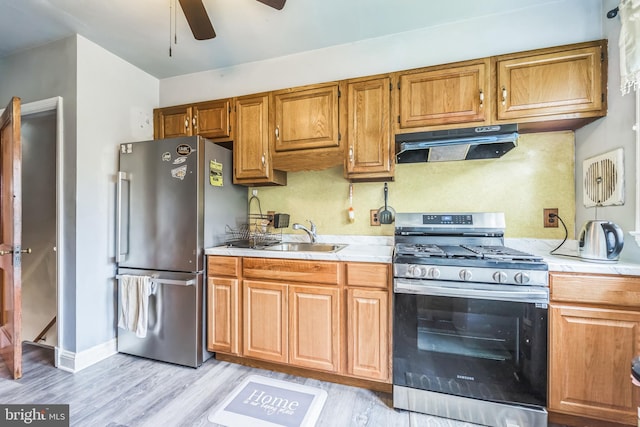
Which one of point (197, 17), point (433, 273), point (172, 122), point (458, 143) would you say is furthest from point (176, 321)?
point (458, 143)

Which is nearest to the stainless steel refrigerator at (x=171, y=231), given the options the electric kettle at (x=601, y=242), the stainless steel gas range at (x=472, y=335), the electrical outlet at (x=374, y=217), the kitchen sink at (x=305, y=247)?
the kitchen sink at (x=305, y=247)

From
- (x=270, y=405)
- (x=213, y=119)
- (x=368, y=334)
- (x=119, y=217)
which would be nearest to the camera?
(x=270, y=405)

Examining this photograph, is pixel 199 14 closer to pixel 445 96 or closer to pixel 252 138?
pixel 252 138

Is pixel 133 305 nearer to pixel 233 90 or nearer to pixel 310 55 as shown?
pixel 233 90

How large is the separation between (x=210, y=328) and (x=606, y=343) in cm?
244

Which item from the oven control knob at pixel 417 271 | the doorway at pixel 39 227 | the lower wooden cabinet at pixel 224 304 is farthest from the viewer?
the doorway at pixel 39 227

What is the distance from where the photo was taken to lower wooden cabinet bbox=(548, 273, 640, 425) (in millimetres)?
1324

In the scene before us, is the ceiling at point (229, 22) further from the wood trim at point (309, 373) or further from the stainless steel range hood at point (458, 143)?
the wood trim at point (309, 373)

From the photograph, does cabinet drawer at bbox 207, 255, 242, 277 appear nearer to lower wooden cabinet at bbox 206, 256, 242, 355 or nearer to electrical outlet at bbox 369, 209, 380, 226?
lower wooden cabinet at bbox 206, 256, 242, 355

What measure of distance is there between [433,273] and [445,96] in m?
1.21

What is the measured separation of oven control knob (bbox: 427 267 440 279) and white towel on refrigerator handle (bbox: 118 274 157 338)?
2.02 metres

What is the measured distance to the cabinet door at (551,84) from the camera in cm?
161

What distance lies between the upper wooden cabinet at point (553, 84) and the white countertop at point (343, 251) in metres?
1.18

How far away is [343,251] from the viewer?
1.87 m
